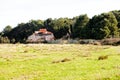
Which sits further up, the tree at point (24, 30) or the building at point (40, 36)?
the tree at point (24, 30)

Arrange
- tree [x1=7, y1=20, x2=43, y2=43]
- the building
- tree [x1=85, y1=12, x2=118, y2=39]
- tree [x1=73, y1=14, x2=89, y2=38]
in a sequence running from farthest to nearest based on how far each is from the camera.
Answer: tree [x1=7, y1=20, x2=43, y2=43], the building, tree [x1=73, y1=14, x2=89, y2=38], tree [x1=85, y1=12, x2=118, y2=39]

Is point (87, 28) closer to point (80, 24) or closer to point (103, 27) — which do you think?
point (103, 27)

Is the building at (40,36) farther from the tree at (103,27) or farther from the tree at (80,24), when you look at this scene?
the tree at (103,27)

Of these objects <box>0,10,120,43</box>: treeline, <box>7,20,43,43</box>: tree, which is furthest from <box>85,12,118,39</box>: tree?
<box>7,20,43,43</box>: tree

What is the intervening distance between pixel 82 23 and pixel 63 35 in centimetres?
2665

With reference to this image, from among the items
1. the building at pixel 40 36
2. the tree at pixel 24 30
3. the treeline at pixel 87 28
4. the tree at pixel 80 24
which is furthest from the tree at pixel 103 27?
the tree at pixel 24 30

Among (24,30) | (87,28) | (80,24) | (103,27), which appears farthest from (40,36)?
(103,27)

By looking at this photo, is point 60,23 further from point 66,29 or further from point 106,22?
point 106,22

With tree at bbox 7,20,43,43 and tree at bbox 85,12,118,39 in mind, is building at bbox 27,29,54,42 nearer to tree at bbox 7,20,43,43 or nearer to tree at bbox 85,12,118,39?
tree at bbox 7,20,43,43

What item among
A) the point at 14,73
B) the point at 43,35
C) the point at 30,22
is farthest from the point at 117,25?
the point at 14,73

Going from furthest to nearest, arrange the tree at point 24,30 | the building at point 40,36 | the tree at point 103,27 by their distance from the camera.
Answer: the tree at point 24,30 < the building at point 40,36 < the tree at point 103,27

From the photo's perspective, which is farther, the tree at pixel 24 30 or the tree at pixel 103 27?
the tree at pixel 24 30

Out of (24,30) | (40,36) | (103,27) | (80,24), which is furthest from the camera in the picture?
(24,30)

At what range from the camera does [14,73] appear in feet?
73.0
